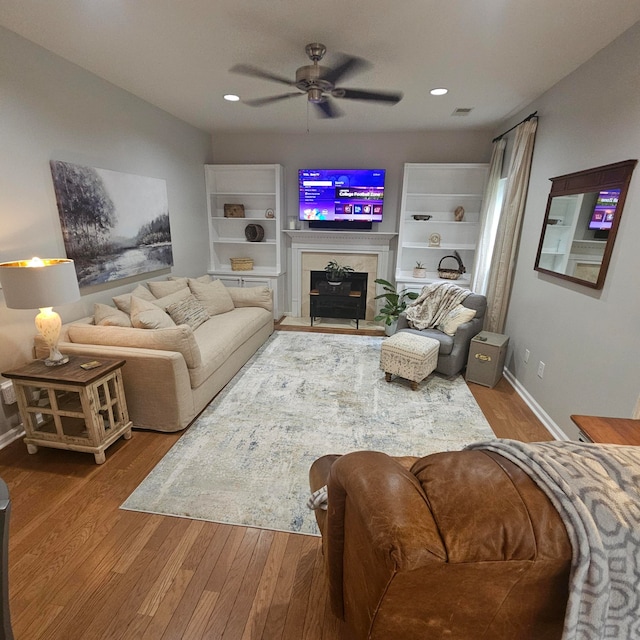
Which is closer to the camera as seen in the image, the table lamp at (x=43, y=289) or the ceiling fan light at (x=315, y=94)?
the table lamp at (x=43, y=289)

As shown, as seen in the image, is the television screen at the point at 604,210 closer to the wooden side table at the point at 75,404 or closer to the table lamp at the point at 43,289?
the wooden side table at the point at 75,404

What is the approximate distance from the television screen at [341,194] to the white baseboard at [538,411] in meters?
2.74

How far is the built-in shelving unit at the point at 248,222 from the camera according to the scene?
5074mm

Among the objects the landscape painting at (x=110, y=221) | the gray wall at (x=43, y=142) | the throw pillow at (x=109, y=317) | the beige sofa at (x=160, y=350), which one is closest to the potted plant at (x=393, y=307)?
the beige sofa at (x=160, y=350)

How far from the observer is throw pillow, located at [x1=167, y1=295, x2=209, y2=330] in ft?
11.2

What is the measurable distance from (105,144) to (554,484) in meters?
3.85

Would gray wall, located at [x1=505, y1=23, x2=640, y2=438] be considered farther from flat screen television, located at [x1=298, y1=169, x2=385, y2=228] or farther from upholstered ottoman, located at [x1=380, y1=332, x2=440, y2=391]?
flat screen television, located at [x1=298, y1=169, x2=385, y2=228]

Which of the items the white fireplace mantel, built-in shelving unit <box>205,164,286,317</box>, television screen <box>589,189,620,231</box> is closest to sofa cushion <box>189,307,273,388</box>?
built-in shelving unit <box>205,164,286,317</box>

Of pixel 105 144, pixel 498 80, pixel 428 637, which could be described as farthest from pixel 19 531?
pixel 498 80

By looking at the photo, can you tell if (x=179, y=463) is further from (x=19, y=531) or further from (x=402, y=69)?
(x=402, y=69)

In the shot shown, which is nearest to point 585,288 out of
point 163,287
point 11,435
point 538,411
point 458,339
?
point 538,411

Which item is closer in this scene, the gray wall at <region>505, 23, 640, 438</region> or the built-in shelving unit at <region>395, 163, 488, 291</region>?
the gray wall at <region>505, 23, 640, 438</region>

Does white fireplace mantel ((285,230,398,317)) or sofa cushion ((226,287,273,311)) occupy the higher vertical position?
white fireplace mantel ((285,230,398,317))

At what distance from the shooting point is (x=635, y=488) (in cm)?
70
